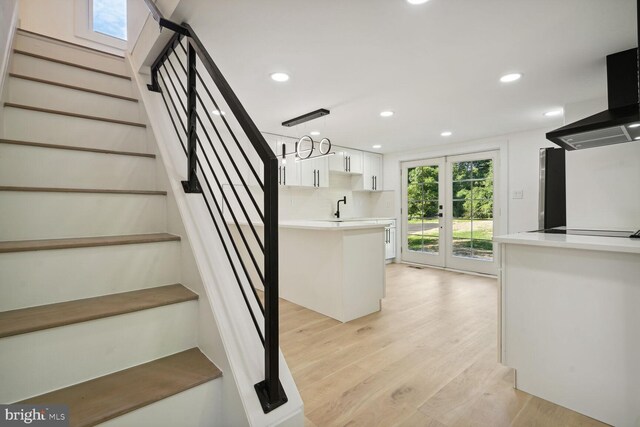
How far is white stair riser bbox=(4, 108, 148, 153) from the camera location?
1.55 meters

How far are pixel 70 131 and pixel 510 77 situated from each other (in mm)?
3341

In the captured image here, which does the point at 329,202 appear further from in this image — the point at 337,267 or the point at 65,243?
the point at 65,243

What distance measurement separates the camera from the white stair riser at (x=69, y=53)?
2.18 metres

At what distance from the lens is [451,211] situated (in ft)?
17.9

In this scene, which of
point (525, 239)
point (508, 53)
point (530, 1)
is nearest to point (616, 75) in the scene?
point (508, 53)

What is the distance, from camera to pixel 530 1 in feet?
5.41

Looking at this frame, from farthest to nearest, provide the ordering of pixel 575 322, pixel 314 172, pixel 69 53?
1. pixel 314 172
2. pixel 69 53
3. pixel 575 322

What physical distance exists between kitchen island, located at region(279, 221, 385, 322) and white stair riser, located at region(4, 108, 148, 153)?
65.6 inches

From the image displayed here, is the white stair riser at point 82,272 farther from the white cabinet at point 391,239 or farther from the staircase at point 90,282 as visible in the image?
the white cabinet at point 391,239

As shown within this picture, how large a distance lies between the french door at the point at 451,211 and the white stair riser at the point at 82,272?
5.04 m

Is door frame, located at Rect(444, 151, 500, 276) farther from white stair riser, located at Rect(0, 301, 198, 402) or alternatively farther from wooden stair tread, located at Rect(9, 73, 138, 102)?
wooden stair tread, located at Rect(9, 73, 138, 102)

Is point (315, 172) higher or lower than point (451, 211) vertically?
higher

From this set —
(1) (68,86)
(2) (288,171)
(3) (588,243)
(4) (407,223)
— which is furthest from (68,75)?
(4) (407,223)

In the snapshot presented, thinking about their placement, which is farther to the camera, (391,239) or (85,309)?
(391,239)
